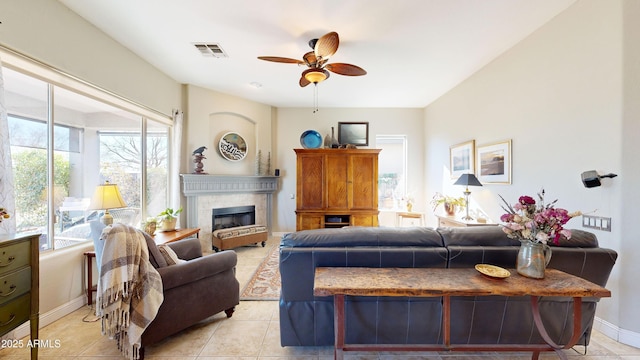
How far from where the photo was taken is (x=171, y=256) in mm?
1926

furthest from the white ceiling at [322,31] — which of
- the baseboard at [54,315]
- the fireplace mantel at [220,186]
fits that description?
the baseboard at [54,315]

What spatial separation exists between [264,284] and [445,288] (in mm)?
2187

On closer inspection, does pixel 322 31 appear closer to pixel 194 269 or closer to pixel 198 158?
pixel 194 269

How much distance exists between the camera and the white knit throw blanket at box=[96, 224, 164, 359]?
152cm

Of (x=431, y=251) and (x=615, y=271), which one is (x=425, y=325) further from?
(x=615, y=271)

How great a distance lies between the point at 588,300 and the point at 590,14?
2.34 m

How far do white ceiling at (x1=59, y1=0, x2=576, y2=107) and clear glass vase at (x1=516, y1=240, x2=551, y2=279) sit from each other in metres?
2.10

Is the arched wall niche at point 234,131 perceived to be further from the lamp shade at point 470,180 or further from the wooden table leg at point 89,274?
the lamp shade at point 470,180

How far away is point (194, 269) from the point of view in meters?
1.81

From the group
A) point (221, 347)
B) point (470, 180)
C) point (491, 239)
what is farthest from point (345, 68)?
point (221, 347)

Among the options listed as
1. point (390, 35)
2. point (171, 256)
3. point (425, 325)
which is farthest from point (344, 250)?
point (390, 35)

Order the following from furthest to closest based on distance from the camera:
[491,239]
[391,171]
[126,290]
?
[391,171] < [491,239] < [126,290]

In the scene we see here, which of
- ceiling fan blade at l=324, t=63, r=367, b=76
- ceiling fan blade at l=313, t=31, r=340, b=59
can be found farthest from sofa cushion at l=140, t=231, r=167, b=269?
ceiling fan blade at l=324, t=63, r=367, b=76

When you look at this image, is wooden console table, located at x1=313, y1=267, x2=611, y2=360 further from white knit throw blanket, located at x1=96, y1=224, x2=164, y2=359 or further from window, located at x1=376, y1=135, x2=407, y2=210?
window, located at x1=376, y1=135, x2=407, y2=210
